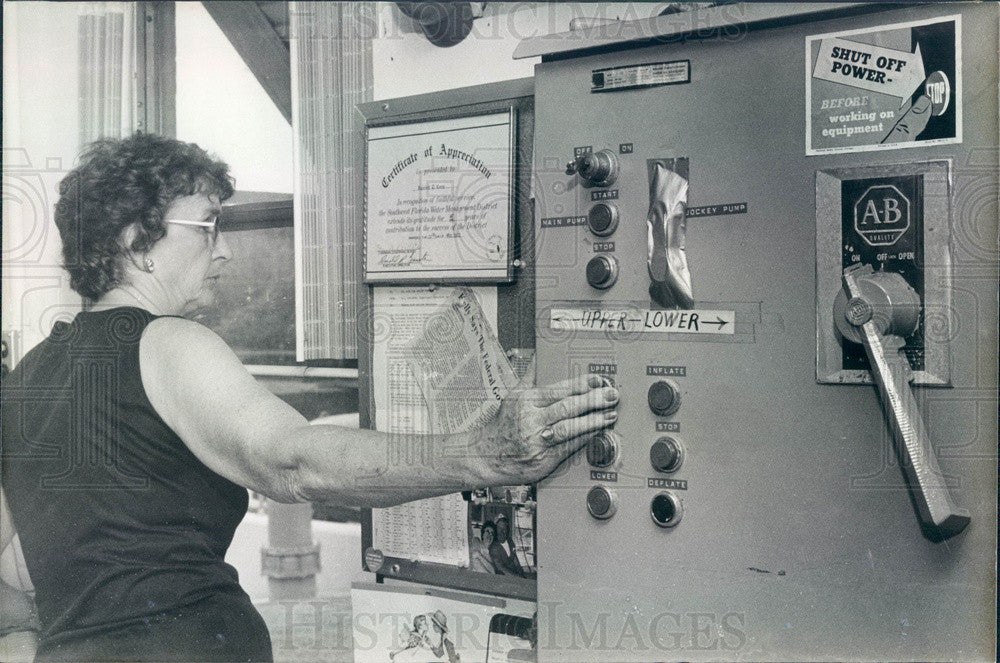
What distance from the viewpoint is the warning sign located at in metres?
1.01

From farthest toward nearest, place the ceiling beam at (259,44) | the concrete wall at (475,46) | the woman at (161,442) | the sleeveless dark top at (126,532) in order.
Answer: the ceiling beam at (259,44) → the concrete wall at (475,46) → the sleeveless dark top at (126,532) → the woman at (161,442)

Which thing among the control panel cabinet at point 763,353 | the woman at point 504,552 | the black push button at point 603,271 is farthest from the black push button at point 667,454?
the woman at point 504,552

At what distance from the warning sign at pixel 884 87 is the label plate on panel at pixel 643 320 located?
25cm

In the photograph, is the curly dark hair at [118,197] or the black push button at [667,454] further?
the curly dark hair at [118,197]

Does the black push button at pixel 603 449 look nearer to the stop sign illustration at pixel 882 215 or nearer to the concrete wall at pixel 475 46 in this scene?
the stop sign illustration at pixel 882 215

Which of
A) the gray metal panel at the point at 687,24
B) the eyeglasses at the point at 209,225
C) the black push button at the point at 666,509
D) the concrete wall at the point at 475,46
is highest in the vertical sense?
the concrete wall at the point at 475,46

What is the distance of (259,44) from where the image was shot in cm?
191

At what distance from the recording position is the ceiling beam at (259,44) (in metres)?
1.89

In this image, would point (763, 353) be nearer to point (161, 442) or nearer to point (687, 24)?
point (687, 24)

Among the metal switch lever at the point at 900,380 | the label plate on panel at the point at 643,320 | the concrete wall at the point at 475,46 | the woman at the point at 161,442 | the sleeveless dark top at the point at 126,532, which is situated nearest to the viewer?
the metal switch lever at the point at 900,380

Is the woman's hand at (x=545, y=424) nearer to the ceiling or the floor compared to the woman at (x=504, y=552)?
nearer to the ceiling

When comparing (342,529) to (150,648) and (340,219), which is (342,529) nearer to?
(150,648)

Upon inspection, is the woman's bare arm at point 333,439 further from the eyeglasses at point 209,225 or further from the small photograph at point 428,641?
the small photograph at point 428,641

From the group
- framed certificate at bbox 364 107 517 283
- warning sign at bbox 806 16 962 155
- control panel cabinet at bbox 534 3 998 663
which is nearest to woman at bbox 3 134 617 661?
control panel cabinet at bbox 534 3 998 663
